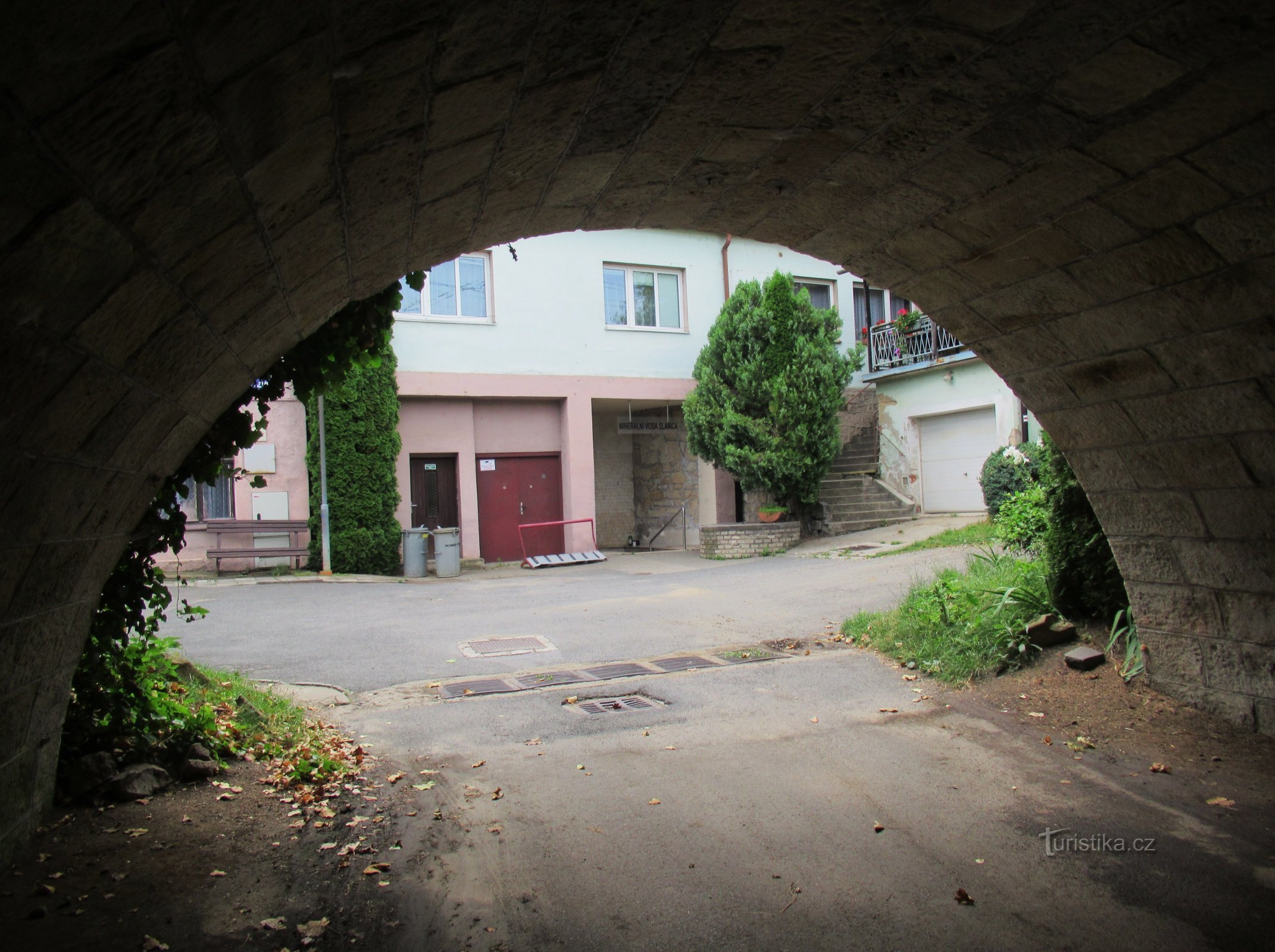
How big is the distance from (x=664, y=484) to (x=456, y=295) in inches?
265

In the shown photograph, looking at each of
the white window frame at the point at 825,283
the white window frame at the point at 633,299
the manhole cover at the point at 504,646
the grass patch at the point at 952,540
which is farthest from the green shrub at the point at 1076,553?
the white window frame at the point at 825,283

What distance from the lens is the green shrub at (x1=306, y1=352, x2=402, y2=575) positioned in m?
15.3

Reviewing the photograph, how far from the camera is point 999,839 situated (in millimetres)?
3787

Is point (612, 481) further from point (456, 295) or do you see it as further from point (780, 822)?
point (780, 822)

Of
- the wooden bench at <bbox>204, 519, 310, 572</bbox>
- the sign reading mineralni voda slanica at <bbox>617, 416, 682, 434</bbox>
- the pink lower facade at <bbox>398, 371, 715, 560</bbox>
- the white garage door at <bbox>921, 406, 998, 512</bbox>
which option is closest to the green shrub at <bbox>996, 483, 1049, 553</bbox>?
the white garage door at <bbox>921, 406, 998, 512</bbox>

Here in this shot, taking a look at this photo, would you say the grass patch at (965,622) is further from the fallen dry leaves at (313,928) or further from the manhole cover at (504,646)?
the fallen dry leaves at (313,928)

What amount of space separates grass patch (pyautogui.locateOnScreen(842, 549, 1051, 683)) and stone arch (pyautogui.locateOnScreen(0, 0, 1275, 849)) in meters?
1.80

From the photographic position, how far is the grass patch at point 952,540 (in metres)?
13.7

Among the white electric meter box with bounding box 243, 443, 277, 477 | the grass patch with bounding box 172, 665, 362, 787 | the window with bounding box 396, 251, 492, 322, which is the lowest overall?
the grass patch with bounding box 172, 665, 362, 787

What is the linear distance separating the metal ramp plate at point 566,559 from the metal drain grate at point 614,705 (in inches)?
402

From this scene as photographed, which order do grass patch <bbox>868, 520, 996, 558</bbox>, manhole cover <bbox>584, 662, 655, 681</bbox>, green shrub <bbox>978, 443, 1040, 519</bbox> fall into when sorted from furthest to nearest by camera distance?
green shrub <bbox>978, 443, 1040, 519</bbox>
grass patch <bbox>868, 520, 996, 558</bbox>
manhole cover <bbox>584, 662, 655, 681</bbox>

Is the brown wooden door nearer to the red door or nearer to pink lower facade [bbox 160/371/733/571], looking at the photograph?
pink lower facade [bbox 160/371/733/571]

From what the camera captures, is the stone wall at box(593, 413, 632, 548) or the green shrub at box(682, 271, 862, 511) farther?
the stone wall at box(593, 413, 632, 548)

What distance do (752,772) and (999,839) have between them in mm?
1319
